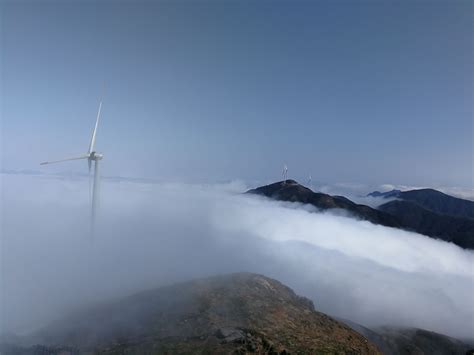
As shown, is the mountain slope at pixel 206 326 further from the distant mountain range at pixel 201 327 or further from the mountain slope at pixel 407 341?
the mountain slope at pixel 407 341

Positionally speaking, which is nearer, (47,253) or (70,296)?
(70,296)

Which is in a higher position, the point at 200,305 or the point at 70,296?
the point at 200,305

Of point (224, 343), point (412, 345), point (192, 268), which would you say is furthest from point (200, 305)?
point (412, 345)

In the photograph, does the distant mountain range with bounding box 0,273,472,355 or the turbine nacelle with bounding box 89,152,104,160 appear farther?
the turbine nacelle with bounding box 89,152,104,160

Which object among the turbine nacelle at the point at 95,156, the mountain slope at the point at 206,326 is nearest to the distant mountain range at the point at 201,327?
the mountain slope at the point at 206,326

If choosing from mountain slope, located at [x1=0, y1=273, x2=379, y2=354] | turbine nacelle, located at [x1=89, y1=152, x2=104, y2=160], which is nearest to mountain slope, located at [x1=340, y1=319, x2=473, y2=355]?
mountain slope, located at [x1=0, y1=273, x2=379, y2=354]

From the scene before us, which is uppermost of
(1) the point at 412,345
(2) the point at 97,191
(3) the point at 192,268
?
(2) the point at 97,191

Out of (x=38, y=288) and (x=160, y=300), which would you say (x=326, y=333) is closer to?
(x=160, y=300)

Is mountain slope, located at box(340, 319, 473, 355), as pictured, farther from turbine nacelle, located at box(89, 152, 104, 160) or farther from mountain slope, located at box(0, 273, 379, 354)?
turbine nacelle, located at box(89, 152, 104, 160)
